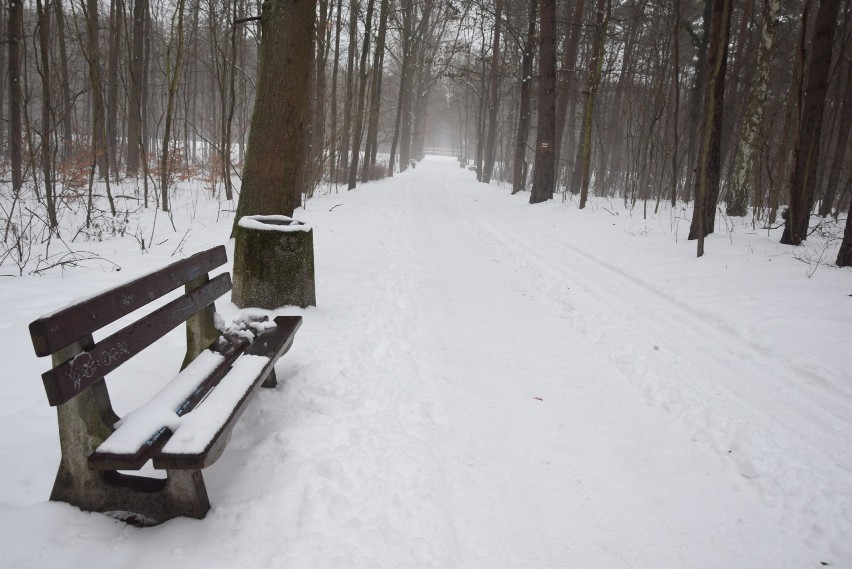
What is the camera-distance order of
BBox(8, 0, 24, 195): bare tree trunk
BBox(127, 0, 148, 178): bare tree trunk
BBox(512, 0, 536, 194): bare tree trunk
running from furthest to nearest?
BBox(512, 0, 536, 194): bare tree trunk → BBox(127, 0, 148, 178): bare tree trunk → BBox(8, 0, 24, 195): bare tree trunk

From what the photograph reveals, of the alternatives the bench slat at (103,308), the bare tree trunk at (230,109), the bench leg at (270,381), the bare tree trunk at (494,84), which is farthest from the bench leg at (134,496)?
the bare tree trunk at (494,84)

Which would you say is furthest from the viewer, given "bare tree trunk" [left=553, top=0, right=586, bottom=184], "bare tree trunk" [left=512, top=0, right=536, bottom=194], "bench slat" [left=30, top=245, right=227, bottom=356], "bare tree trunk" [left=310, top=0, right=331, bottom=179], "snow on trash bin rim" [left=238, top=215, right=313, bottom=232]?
"bare tree trunk" [left=512, top=0, right=536, bottom=194]

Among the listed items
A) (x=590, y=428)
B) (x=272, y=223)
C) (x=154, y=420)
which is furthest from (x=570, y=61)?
(x=154, y=420)

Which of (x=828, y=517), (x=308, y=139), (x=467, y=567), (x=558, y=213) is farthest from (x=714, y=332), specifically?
(x=308, y=139)

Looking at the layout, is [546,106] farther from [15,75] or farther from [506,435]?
[506,435]

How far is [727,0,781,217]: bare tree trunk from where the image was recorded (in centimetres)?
1002

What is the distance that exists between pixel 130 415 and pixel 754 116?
13723mm

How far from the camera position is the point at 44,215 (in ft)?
30.0

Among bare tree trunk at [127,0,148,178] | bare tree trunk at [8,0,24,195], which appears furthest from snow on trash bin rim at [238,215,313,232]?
bare tree trunk at [127,0,148,178]

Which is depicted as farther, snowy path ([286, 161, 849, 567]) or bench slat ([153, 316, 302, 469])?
snowy path ([286, 161, 849, 567])

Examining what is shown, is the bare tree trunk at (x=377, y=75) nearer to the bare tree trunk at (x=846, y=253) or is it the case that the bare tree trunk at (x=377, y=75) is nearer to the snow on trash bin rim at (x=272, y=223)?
the snow on trash bin rim at (x=272, y=223)

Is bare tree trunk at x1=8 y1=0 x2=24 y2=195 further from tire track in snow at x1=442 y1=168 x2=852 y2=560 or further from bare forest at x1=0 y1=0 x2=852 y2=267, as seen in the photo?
tire track in snow at x1=442 y1=168 x2=852 y2=560

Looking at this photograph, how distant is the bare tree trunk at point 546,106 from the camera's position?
45.4 ft

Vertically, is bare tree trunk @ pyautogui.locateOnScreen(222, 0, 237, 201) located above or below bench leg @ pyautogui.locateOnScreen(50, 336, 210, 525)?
above
